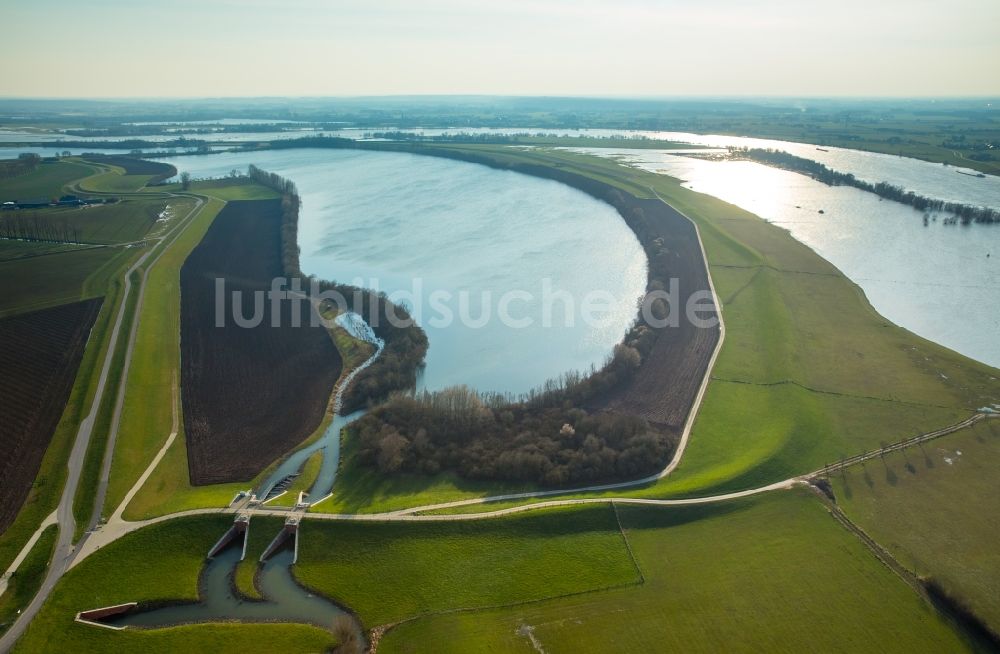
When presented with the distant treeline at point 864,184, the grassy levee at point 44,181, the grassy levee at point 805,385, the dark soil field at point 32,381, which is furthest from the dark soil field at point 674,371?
the grassy levee at point 44,181

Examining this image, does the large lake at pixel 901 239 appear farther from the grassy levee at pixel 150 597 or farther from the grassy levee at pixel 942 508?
the grassy levee at pixel 150 597

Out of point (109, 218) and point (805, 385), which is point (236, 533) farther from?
point (109, 218)

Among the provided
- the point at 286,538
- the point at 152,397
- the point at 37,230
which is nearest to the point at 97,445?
the point at 152,397

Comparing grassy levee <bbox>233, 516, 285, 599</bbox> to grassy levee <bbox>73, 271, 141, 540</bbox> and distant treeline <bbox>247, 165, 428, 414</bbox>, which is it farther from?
distant treeline <bbox>247, 165, 428, 414</bbox>

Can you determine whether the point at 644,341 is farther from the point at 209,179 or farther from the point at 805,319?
the point at 209,179

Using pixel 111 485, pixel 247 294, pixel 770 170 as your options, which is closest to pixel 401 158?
pixel 770 170

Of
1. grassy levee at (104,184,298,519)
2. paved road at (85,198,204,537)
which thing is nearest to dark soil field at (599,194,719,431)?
grassy levee at (104,184,298,519)

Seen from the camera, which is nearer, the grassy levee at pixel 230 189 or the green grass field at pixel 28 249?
the green grass field at pixel 28 249

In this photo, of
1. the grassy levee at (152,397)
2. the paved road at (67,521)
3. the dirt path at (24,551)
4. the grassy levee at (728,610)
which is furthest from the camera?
the grassy levee at (152,397)
